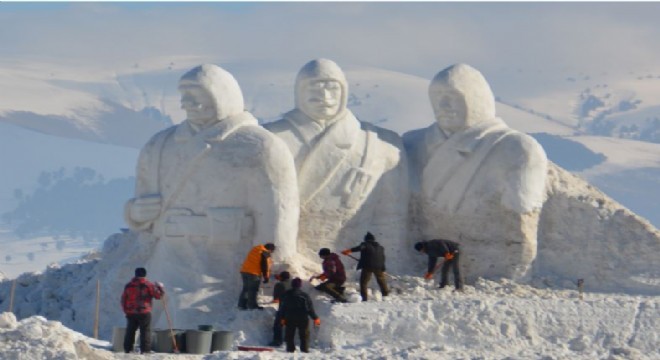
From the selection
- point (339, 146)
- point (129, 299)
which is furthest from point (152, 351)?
point (339, 146)

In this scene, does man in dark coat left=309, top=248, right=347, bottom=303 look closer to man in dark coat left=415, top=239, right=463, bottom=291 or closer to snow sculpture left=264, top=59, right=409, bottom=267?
man in dark coat left=415, top=239, right=463, bottom=291

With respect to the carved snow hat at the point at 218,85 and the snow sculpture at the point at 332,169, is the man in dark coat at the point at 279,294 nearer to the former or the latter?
the snow sculpture at the point at 332,169

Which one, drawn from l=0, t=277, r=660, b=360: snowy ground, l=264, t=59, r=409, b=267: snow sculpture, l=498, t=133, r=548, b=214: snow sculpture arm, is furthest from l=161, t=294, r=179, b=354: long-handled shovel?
l=498, t=133, r=548, b=214: snow sculpture arm

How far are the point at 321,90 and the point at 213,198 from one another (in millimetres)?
2470

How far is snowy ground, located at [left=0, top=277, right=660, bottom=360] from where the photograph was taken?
35.5 m

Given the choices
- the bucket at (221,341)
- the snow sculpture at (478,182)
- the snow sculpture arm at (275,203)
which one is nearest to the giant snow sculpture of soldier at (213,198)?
the snow sculpture arm at (275,203)

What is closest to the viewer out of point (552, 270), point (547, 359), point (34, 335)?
point (34, 335)

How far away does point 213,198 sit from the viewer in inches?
1486

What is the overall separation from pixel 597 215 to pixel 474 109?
2.57m

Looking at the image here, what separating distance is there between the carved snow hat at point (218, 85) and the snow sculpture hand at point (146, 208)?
1.57 meters

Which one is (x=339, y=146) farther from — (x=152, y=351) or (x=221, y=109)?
(x=152, y=351)

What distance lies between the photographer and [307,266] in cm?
3806

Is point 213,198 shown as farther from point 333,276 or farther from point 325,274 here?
point 333,276

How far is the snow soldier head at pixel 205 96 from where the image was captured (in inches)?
1499
